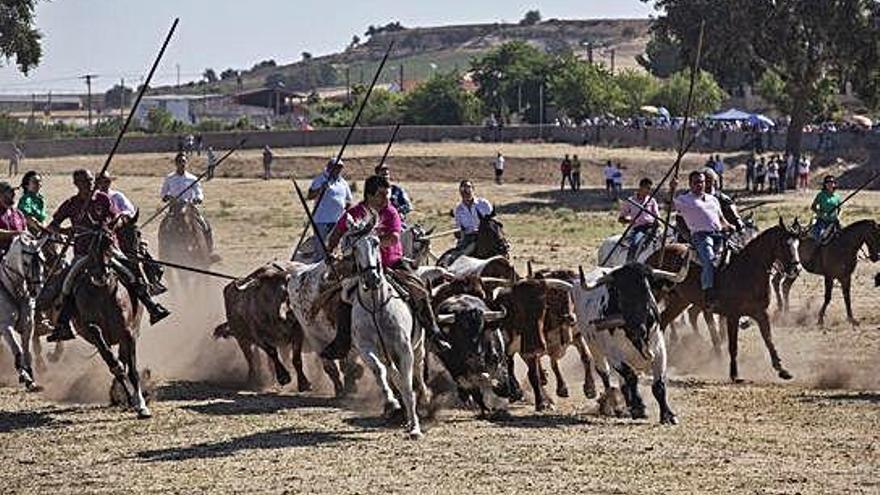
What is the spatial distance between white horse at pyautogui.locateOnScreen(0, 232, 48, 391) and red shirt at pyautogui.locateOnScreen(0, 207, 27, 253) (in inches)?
18.9

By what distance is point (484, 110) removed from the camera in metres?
124

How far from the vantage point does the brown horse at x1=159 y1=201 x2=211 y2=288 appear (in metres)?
31.7

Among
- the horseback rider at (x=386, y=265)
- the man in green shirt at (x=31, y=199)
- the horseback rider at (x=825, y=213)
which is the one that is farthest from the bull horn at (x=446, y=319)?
the horseback rider at (x=825, y=213)

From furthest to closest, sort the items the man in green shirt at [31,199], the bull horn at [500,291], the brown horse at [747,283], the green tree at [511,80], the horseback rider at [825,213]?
the green tree at [511,80] → the horseback rider at [825,213] → the man in green shirt at [31,199] → the brown horse at [747,283] → the bull horn at [500,291]

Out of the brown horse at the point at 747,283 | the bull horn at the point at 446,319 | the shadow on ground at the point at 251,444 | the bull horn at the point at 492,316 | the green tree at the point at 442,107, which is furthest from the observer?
the green tree at the point at 442,107

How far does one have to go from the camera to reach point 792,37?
7044 cm

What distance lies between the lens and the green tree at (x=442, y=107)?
120000 millimetres

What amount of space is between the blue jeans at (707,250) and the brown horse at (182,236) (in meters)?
9.40

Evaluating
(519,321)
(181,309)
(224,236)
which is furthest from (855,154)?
(519,321)

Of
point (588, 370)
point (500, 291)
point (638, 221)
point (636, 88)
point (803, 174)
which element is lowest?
point (803, 174)

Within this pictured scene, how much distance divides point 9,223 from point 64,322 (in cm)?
295

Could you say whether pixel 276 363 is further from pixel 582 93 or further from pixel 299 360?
pixel 582 93

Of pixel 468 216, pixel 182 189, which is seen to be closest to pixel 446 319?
pixel 468 216

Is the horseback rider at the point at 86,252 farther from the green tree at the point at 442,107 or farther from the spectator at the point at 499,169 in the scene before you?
the green tree at the point at 442,107
